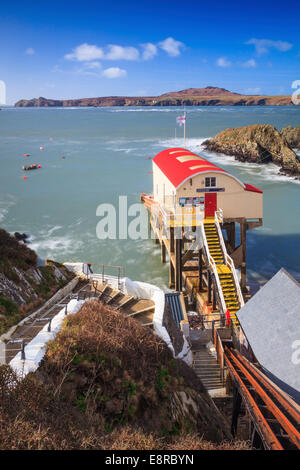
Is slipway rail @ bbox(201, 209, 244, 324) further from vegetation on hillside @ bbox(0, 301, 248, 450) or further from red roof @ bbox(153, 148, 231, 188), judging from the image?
vegetation on hillside @ bbox(0, 301, 248, 450)

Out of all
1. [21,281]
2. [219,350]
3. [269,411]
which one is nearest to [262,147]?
[219,350]

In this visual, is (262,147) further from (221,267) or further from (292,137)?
(221,267)

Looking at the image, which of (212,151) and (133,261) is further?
(212,151)

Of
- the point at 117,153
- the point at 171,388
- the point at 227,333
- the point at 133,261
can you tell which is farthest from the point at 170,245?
the point at 117,153

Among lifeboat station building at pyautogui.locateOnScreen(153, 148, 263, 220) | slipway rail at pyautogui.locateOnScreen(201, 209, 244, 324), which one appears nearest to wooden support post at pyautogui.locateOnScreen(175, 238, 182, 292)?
slipway rail at pyautogui.locateOnScreen(201, 209, 244, 324)

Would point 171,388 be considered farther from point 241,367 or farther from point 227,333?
point 227,333

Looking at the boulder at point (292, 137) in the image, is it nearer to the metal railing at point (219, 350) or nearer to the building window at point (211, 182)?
the building window at point (211, 182)
